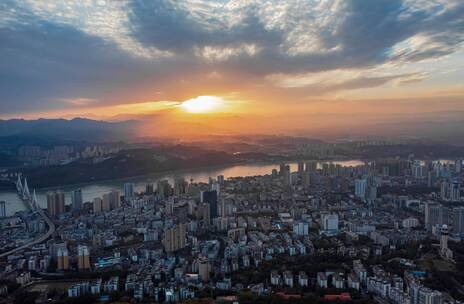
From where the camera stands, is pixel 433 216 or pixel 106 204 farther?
pixel 106 204

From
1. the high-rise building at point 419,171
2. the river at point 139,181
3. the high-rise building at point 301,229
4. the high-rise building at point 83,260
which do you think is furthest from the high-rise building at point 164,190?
the high-rise building at point 419,171

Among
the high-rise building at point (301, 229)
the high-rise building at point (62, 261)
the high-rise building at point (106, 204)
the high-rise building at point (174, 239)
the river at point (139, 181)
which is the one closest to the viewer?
the high-rise building at point (62, 261)

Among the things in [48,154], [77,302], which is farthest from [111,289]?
[48,154]

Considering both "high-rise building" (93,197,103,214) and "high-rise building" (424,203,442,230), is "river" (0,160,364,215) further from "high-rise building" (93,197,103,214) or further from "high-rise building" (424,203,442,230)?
"high-rise building" (424,203,442,230)

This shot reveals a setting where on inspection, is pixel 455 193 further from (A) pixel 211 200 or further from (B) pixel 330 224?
(A) pixel 211 200

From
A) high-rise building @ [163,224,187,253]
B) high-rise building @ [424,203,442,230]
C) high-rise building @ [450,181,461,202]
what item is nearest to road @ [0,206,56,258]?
high-rise building @ [163,224,187,253]

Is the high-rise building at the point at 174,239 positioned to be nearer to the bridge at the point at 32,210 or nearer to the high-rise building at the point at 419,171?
the bridge at the point at 32,210

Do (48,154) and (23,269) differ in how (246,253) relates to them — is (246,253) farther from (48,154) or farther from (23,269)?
(48,154)

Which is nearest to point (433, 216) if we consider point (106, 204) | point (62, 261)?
point (62, 261)
